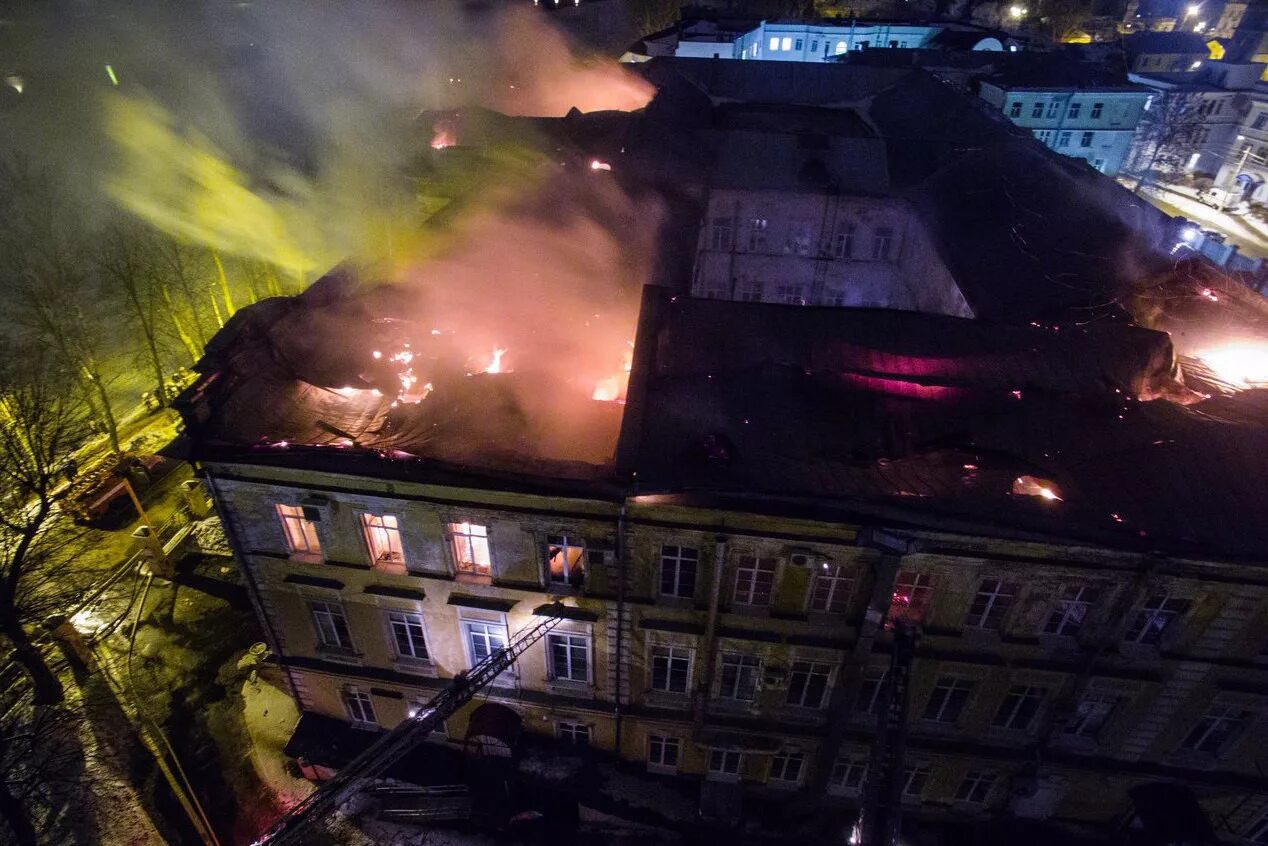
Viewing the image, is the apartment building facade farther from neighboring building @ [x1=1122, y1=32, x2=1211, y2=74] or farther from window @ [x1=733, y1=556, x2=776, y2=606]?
neighboring building @ [x1=1122, y1=32, x2=1211, y2=74]

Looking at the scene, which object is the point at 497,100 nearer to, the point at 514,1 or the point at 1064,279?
the point at 514,1

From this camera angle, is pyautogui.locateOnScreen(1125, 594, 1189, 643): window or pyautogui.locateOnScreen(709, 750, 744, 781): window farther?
pyautogui.locateOnScreen(709, 750, 744, 781): window

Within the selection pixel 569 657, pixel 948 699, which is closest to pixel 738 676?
pixel 569 657

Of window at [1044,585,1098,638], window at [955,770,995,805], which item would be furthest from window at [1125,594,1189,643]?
window at [955,770,995,805]

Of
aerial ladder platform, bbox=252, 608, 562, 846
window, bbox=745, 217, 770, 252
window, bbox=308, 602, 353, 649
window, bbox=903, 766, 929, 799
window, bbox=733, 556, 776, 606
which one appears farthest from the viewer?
window, bbox=745, 217, 770, 252

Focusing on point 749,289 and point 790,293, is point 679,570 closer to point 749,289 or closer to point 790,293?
point 749,289

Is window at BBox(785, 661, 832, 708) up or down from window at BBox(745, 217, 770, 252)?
down

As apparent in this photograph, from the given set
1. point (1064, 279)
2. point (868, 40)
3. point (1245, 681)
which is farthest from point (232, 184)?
point (868, 40)
